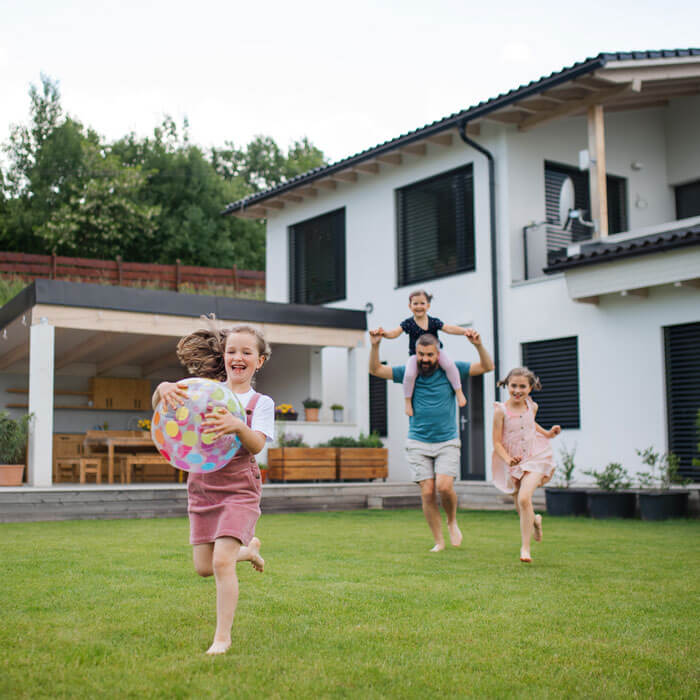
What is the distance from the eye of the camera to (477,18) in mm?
22453

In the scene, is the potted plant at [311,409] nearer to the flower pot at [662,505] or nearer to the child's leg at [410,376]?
the flower pot at [662,505]

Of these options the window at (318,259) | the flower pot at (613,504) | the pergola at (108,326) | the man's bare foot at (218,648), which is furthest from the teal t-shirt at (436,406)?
the window at (318,259)

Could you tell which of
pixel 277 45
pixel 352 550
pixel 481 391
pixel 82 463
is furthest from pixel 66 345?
pixel 277 45

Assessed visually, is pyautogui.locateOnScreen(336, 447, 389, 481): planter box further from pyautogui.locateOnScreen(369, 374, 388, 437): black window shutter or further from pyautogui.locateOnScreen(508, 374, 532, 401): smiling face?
pyautogui.locateOnScreen(508, 374, 532, 401): smiling face

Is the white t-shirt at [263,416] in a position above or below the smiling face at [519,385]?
below

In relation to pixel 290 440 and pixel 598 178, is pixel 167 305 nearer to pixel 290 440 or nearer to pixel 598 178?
pixel 290 440

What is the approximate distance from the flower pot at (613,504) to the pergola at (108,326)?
17.5 feet

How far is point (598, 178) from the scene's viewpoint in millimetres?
13859

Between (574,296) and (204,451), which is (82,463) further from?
(204,451)

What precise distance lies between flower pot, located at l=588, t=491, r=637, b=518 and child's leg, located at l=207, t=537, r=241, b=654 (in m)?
9.11

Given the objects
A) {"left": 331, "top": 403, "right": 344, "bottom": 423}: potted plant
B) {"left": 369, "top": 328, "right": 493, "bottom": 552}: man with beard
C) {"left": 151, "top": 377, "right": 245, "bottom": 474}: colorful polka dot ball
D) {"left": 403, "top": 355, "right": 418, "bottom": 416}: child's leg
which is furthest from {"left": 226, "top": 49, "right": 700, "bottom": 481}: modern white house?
{"left": 151, "top": 377, "right": 245, "bottom": 474}: colorful polka dot ball

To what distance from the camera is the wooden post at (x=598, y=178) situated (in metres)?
13.8

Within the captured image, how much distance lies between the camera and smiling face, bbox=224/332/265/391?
4.09 metres

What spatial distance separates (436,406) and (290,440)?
7785 millimetres
